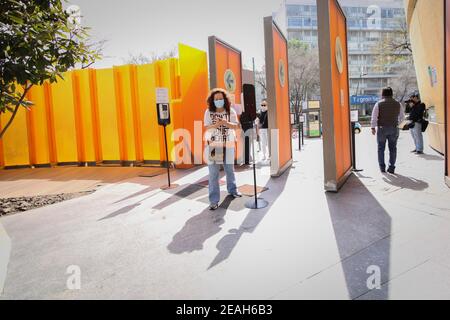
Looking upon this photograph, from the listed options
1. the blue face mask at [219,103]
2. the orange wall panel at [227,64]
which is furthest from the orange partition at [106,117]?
the blue face mask at [219,103]

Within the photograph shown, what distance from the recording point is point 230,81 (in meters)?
8.76

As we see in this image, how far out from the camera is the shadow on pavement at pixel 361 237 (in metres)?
Answer: 2.49

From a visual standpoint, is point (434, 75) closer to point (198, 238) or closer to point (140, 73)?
point (198, 238)

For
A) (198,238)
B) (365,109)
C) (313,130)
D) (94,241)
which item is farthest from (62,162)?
(365,109)

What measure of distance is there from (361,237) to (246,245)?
1.27 meters

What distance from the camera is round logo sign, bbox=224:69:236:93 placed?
27.9 ft

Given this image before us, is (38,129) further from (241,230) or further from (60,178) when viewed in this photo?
(241,230)

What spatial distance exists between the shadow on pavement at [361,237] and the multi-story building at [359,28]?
5399 centimetres

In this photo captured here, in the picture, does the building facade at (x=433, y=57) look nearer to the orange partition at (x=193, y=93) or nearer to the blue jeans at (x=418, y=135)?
the blue jeans at (x=418, y=135)

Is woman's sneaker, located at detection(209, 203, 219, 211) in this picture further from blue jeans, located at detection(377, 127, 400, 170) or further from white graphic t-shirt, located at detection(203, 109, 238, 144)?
blue jeans, located at detection(377, 127, 400, 170)

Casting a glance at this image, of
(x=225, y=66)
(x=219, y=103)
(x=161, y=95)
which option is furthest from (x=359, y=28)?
(x=219, y=103)

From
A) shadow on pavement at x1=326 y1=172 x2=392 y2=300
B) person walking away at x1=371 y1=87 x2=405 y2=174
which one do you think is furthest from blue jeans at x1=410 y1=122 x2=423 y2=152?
A: shadow on pavement at x1=326 y1=172 x2=392 y2=300

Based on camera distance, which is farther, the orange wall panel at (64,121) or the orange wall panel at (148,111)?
the orange wall panel at (64,121)

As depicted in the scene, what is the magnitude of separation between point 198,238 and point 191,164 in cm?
563
